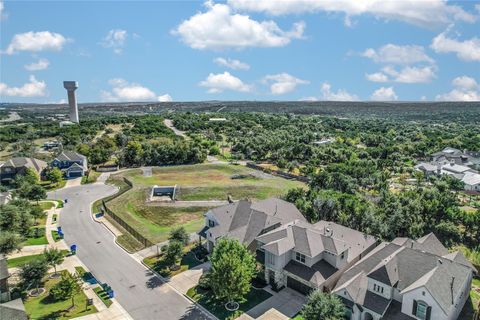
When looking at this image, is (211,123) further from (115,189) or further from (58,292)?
(58,292)

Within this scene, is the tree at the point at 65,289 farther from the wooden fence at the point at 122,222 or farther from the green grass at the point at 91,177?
the green grass at the point at 91,177

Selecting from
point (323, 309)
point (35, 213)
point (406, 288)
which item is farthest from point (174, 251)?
point (35, 213)

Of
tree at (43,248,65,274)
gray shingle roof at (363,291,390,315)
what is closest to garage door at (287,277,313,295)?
gray shingle roof at (363,291,390,315)

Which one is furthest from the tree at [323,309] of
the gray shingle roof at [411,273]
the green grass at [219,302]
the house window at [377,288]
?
the green grass at [219,302]

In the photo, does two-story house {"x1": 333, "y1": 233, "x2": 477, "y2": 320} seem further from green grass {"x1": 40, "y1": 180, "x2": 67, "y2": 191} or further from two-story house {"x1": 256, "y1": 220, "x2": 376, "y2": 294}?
green grass {"x1": 40, "y1": 180, "x2": 67, "y2": 191}

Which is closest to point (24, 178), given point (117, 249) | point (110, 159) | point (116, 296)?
point (110, 159)

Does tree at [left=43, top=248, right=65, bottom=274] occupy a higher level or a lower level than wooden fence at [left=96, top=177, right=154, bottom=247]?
higher
